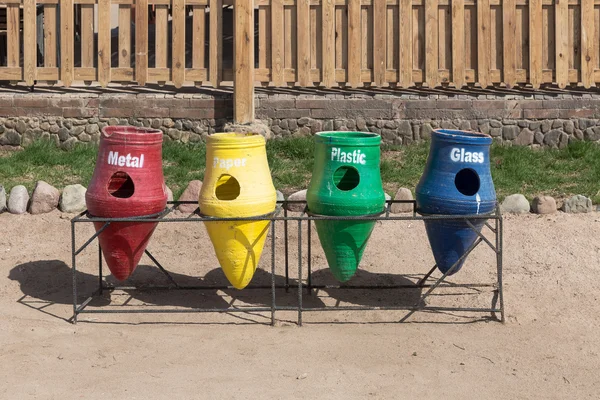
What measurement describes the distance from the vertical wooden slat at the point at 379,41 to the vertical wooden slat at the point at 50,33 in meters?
3.43

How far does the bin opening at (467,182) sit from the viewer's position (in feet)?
23.2

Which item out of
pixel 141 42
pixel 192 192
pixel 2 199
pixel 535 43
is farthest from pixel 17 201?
pixel 535 43

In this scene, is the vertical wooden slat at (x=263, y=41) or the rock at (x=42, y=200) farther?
the vertical wooden slat at (x=263, y=41)

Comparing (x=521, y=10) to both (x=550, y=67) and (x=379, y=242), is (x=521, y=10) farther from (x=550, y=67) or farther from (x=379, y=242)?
(x=379, y=242)

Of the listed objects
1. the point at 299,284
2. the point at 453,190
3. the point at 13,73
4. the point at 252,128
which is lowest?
the point at 299,284

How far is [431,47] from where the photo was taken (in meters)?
10.7

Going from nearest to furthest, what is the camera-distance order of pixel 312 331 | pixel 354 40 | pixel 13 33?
1. pixel 312 331
2. pixel 354 40
3. pixel 13 33

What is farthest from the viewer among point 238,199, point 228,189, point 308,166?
point 308,166

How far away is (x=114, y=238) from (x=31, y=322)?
2.53 ft

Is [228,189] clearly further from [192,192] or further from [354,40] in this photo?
[354,40]

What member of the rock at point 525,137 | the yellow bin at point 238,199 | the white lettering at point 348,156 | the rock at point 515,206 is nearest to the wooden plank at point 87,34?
the yellow bin at point 238,199

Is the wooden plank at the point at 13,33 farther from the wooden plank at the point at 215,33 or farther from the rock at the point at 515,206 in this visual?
the rock at the point at 515,206

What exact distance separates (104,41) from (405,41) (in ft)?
10.5

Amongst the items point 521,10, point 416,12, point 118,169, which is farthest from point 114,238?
point 521,10
